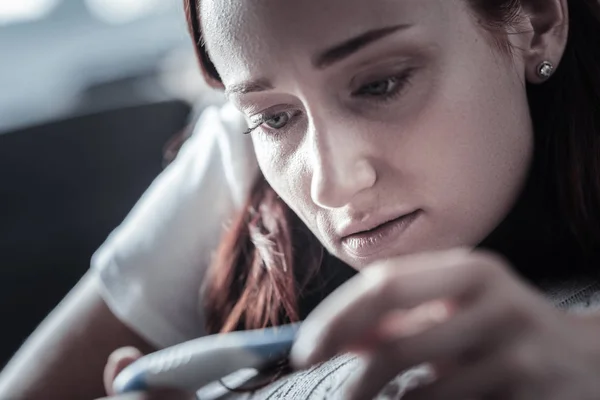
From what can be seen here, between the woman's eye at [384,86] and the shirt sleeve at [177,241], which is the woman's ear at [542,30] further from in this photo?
the shirt sleeve at [177,241]

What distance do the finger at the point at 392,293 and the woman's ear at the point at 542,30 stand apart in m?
0.29

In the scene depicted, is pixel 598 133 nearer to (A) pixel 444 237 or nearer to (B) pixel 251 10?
(A) pixel 444 237

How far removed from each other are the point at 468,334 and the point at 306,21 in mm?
253

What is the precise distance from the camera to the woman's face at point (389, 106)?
0.52 meters

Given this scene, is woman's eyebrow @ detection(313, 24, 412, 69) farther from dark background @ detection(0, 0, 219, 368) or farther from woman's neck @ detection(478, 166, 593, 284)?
dark background @ detection(0, 0, 219, 368)

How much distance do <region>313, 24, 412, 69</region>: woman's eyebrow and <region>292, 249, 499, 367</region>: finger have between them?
0.20 m

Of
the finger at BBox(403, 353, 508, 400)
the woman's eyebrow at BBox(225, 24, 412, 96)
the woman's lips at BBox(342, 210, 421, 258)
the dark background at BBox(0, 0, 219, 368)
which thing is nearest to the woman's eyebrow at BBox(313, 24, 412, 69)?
the woman's eyebrow at BBox(225, 24, 412, 96)

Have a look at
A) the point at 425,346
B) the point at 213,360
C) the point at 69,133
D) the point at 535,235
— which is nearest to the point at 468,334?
the point at 425,346

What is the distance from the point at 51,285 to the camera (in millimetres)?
1103

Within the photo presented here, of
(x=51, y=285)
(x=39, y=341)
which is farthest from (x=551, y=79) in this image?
(x=51, y=285)

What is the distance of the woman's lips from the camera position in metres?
0.55

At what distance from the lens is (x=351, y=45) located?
520 millimetres

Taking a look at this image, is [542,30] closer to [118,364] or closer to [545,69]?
[545,69]

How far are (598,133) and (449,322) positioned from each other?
324mm
